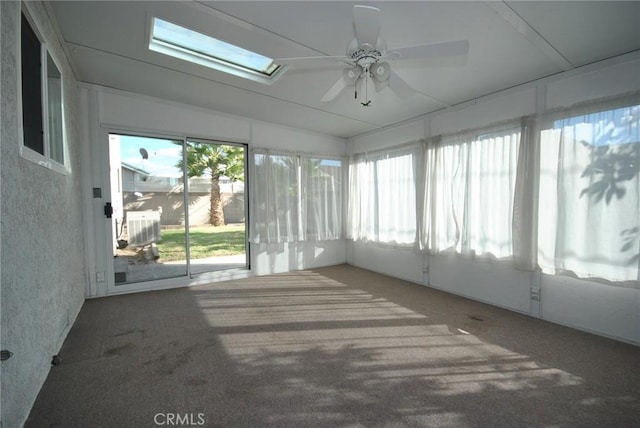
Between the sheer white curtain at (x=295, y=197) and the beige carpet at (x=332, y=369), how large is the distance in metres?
1.59

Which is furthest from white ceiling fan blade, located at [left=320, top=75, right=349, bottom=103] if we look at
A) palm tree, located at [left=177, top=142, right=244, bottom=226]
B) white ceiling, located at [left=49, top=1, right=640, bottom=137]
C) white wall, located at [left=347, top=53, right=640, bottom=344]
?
palm tree, located at [left=177, top=142, right=244, bottom=226]

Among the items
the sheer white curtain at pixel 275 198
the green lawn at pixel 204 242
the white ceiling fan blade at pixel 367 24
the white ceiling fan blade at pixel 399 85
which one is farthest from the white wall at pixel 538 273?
the green lawn at pixel 204 242

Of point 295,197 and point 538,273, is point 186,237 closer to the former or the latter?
point 295,197

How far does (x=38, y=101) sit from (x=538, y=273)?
444 cm

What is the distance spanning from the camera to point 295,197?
4.82 metres

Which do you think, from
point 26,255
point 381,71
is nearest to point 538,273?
point 381,71

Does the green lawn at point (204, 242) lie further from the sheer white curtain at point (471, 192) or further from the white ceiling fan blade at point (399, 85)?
the white ceiling fan blade at point (399, 85)

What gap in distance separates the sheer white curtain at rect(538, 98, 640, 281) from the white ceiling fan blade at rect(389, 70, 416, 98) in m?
1.60

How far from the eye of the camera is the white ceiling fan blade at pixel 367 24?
1524 millimetres

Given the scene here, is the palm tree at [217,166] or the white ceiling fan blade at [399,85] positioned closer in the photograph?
the white ceiling fan blade at [399,85]

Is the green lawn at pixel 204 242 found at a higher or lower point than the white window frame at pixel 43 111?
lower

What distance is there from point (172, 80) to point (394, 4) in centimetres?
249

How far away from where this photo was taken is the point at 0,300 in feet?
4.14

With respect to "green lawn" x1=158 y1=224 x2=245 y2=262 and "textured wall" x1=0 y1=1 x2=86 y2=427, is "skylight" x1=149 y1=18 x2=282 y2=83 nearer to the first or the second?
"textured wall" x1=0 y1=1 x2=86 y2=427
